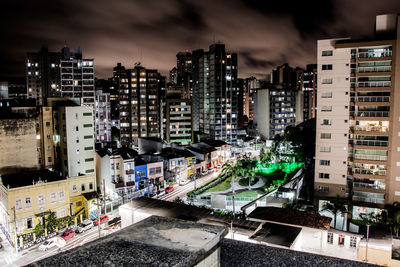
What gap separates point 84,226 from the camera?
36219 millimetres

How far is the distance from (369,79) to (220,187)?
84.3ft

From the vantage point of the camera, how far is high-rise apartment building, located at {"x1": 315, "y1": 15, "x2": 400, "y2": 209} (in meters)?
34.2

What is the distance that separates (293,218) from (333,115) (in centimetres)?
2148

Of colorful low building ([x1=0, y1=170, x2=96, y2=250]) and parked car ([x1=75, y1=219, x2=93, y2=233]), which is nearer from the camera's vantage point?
colorful low building ([x1=0, y1=170, x2=96, y2=250])

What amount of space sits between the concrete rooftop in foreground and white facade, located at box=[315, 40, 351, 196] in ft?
117

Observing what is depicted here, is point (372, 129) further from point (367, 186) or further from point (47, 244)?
point (47, 244)

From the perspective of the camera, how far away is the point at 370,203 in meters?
35.3

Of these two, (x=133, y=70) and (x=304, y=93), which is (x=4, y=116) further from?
(x=304, y=93)

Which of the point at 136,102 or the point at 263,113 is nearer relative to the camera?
the point at 136,102

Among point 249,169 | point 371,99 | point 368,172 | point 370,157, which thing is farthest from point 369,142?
point 249,169

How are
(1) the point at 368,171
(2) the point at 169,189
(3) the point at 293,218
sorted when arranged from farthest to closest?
1. (2) the point at 169,189
2. (1) the point at 368,171
3. (3) the point at 293,218

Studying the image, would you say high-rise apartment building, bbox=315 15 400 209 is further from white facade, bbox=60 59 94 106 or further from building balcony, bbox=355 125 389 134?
white facade, bbox=60 59 94 106

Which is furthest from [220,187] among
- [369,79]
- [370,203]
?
[369,79]

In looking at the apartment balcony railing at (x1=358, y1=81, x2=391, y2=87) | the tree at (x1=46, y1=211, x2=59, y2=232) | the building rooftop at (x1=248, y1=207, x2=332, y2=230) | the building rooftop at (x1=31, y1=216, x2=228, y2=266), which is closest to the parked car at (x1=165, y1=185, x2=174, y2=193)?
the tree at (x1=46, y1=211, x2=59, y2=232)
